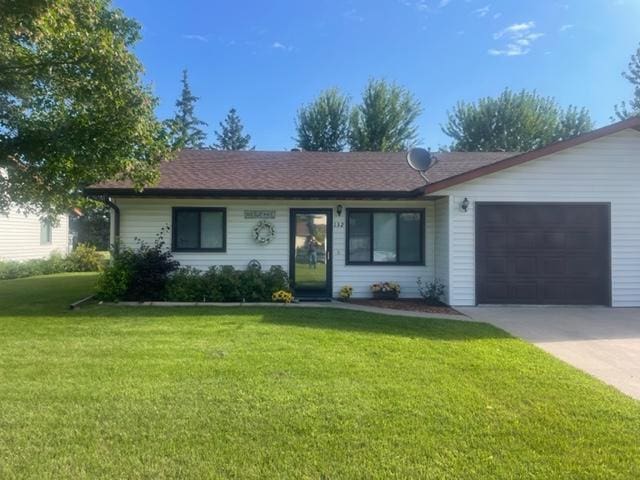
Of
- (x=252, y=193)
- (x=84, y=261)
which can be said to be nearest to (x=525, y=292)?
(x=252, y=193)

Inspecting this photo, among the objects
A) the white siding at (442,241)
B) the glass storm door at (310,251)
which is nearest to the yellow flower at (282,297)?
the glass storm door at (310,251)

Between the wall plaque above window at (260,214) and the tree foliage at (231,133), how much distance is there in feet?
134

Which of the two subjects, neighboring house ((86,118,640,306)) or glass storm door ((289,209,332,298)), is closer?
neighboring house ((86,118,640,306))

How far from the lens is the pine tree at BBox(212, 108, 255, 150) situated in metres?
50.3

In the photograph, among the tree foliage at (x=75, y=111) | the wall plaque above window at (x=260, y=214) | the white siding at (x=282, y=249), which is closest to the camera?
the tree foliage at (x=75, y=111)

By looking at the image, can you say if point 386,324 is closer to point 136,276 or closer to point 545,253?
point 545,253

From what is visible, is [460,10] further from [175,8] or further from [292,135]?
[292,135]

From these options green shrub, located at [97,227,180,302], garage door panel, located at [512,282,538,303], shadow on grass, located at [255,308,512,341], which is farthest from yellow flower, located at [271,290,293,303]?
garage door panel, located at [512,282,538,303]

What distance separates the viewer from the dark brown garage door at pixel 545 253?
32.8 ft

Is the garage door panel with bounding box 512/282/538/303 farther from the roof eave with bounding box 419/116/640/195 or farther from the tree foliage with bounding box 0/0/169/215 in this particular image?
the tree foliage with bounding box 0/0/169/215

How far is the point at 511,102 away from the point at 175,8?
21.5m

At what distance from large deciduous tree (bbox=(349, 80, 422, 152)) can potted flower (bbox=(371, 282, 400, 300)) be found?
18.1 m

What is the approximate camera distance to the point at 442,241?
10594 millimetres

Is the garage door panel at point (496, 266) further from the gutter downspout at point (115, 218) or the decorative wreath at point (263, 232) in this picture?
the gutter downspout at point (115, 218)
